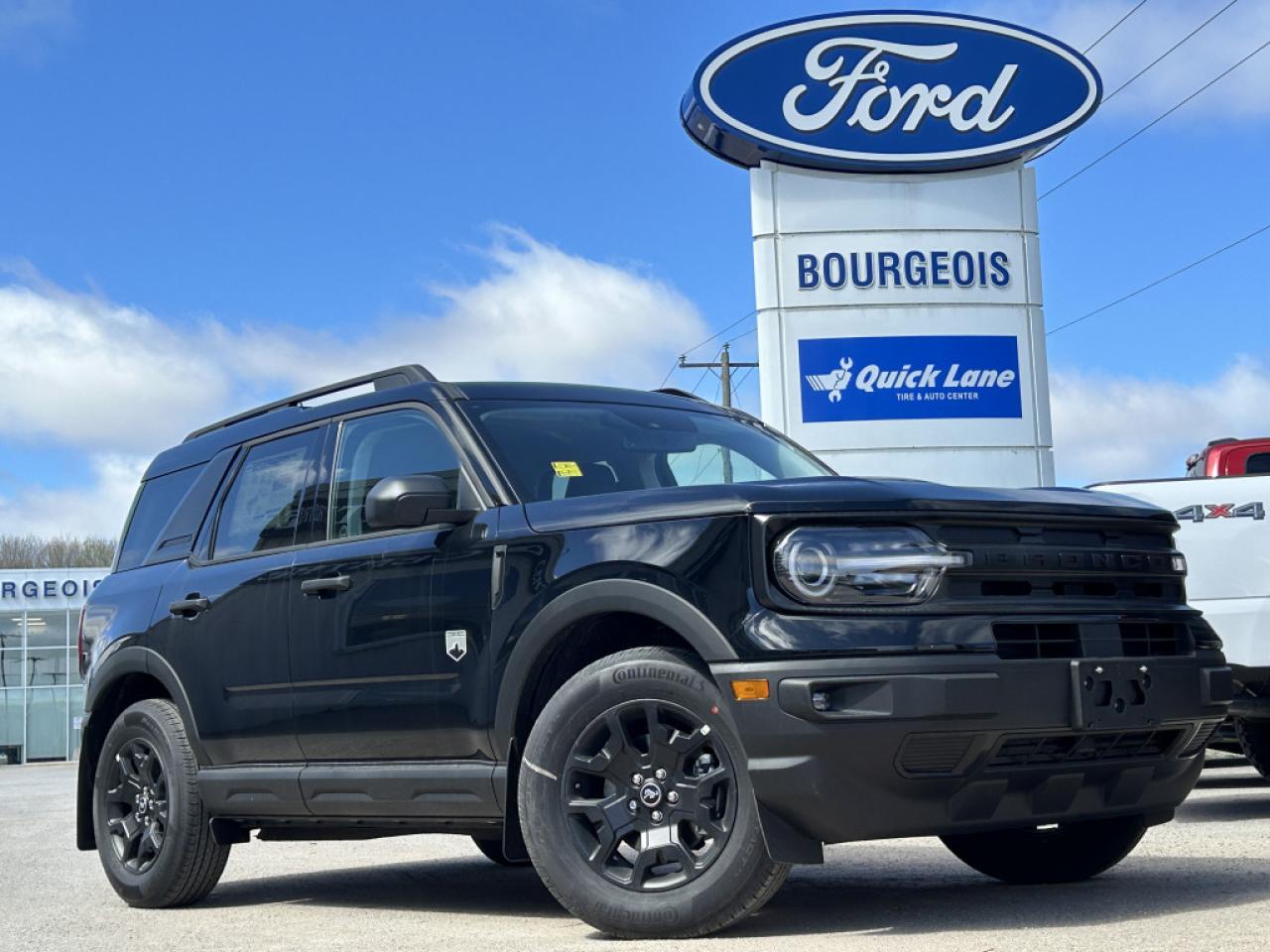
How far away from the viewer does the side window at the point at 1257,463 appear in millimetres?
12976

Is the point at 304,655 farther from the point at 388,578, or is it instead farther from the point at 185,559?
the point at 185,559

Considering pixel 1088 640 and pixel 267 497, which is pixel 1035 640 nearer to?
pixel 1088 640

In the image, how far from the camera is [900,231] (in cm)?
2019

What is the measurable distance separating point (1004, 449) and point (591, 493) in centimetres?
1475

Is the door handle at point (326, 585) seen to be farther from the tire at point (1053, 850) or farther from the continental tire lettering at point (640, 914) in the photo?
the tire at point (1053, 850)

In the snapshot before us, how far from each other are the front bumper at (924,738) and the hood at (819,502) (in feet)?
1.49

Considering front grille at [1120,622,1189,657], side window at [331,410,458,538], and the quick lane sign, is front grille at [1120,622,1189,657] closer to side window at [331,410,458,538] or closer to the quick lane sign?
side window at [331,410,458,538]

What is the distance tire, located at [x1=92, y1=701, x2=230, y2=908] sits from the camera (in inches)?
277

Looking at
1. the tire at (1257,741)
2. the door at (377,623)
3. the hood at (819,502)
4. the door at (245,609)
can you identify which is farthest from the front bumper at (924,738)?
the tire at (1257,741)

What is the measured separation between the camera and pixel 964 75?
2019 cm

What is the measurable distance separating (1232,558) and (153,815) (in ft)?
17.2

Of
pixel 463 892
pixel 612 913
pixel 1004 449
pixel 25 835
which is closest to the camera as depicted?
pixel 612 913

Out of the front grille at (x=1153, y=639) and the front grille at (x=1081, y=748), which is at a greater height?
the front grille at (x=1153, y=639)

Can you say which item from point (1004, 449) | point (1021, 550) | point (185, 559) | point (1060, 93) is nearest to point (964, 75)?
point (1060, 93)
